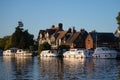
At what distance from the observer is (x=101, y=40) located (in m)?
132

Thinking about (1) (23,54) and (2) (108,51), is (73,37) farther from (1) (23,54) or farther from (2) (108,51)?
(2) (108,51)

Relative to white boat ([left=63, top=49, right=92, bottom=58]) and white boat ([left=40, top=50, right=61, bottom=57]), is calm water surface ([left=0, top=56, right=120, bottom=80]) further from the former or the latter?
white boat ([left=40, top=50, right=61, bottom=57])

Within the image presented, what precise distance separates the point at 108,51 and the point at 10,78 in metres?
62.3

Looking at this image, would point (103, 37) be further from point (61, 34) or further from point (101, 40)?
point (61, 34)

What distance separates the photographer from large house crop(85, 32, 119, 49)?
Result: 131875 millimetres

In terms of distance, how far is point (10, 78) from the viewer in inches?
1896

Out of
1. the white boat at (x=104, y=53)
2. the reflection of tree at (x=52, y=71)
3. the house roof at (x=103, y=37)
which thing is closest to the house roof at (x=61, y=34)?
the house roof at (x=103, y=37)

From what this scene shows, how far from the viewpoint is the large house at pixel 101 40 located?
132m

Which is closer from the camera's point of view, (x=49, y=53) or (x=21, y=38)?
(x=49, y=53)

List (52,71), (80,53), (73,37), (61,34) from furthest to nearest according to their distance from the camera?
1. (61,34)
2. (73,37)
3. (80,53)
4. (52,71)

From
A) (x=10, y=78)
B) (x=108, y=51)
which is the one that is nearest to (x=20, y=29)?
(x=108, y=51)

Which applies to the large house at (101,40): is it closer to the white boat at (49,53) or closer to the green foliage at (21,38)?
the white boat at (49,53)

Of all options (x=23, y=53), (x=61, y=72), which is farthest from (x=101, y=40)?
(x=61, y=72)

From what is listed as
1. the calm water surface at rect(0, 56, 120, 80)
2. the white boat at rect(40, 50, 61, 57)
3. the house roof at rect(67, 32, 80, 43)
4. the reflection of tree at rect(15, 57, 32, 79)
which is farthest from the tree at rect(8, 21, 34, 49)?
the calm water surface at rect(0, 56, 120, 80)
